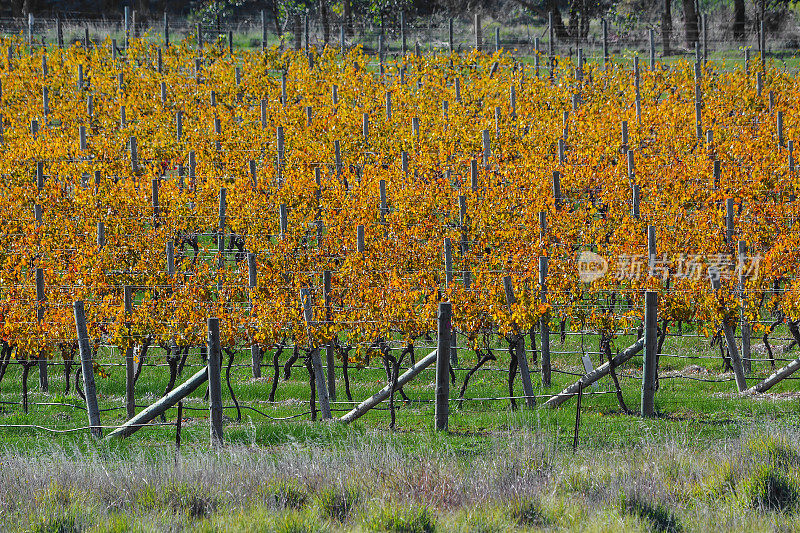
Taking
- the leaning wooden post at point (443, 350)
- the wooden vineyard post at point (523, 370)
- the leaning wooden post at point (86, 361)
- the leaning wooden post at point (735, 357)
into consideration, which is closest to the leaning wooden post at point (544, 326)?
the wooden vineyard post at point (523, 370)

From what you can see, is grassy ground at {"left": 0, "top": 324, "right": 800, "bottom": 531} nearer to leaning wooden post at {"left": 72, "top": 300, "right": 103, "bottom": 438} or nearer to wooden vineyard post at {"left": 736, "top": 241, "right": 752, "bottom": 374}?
leaning wooden post at {"left": 72, "top": 300, "right": 103, "bottom": 438}

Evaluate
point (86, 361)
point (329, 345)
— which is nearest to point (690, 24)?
point (329, 345)

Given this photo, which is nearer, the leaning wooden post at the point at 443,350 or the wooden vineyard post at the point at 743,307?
the leaning wooden post at the point at 443,350

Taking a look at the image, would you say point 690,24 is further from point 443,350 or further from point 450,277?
point 443,350

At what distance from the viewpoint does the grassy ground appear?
642cm

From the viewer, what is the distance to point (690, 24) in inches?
1398

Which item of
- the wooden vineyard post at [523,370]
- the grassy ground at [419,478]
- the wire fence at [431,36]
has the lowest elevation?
the grassy ground at [419,478]

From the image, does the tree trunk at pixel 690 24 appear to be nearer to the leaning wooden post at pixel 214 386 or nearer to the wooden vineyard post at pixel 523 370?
the wooden vineyard post at pixel 523 370

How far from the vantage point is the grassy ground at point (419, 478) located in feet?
21.1

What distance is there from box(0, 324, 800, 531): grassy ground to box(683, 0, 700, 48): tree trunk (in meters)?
28.9

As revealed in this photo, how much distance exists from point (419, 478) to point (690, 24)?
107ft

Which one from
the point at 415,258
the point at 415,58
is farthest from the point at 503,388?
the point at 415,58

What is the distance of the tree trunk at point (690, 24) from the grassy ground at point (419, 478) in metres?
28.9

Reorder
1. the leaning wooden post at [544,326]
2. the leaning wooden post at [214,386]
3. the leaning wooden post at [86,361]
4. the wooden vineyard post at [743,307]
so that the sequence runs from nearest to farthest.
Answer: the leaning wooden post at [214,386] → the leaning wooden post at [86,361] → the leaning wooden post at [544,326] → the wooden vineyard post at [743,307]
